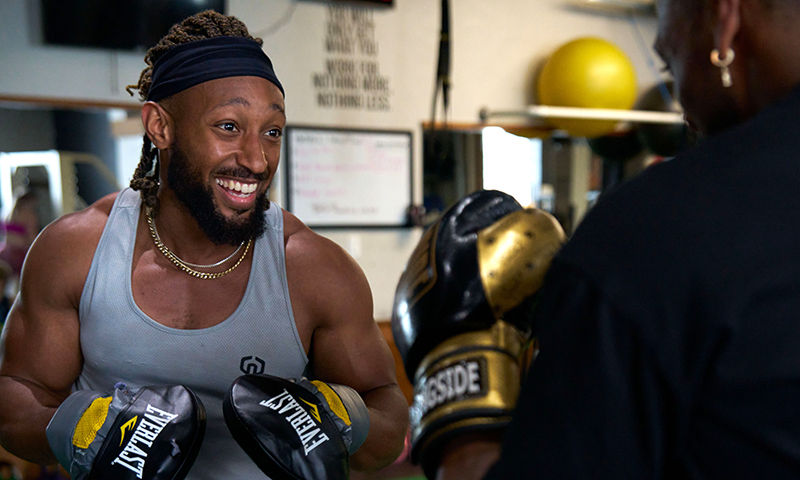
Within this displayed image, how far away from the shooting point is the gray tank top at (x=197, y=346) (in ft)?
4.12

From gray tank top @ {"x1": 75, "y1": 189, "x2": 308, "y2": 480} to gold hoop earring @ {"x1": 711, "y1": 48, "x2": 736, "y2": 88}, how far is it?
92cm

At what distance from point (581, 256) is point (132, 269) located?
1042mm

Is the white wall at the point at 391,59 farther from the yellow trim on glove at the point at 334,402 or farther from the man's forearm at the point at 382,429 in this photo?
the yellow trim on glove at the point at 334,402

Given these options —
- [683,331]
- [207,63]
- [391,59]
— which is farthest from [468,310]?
[391,59]

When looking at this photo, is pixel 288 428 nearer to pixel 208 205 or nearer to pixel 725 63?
pixel 208 205

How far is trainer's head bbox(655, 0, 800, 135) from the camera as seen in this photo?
1.80ft

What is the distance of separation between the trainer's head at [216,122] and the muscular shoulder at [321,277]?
10 cm

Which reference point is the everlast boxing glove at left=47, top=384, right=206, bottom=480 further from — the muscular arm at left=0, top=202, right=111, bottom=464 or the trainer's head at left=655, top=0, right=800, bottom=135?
the trainer's head at left=655, top=0, right=800, bottom=135

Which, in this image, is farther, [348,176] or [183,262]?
[348,176]

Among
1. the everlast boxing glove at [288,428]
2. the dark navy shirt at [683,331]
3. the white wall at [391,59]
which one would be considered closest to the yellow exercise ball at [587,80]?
the white wall at [391,59]

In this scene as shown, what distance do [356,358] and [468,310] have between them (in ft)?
1.93

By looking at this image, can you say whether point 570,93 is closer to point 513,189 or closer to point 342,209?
point 513,189

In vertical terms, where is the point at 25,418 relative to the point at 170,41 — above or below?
below

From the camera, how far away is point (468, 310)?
2.59ft
